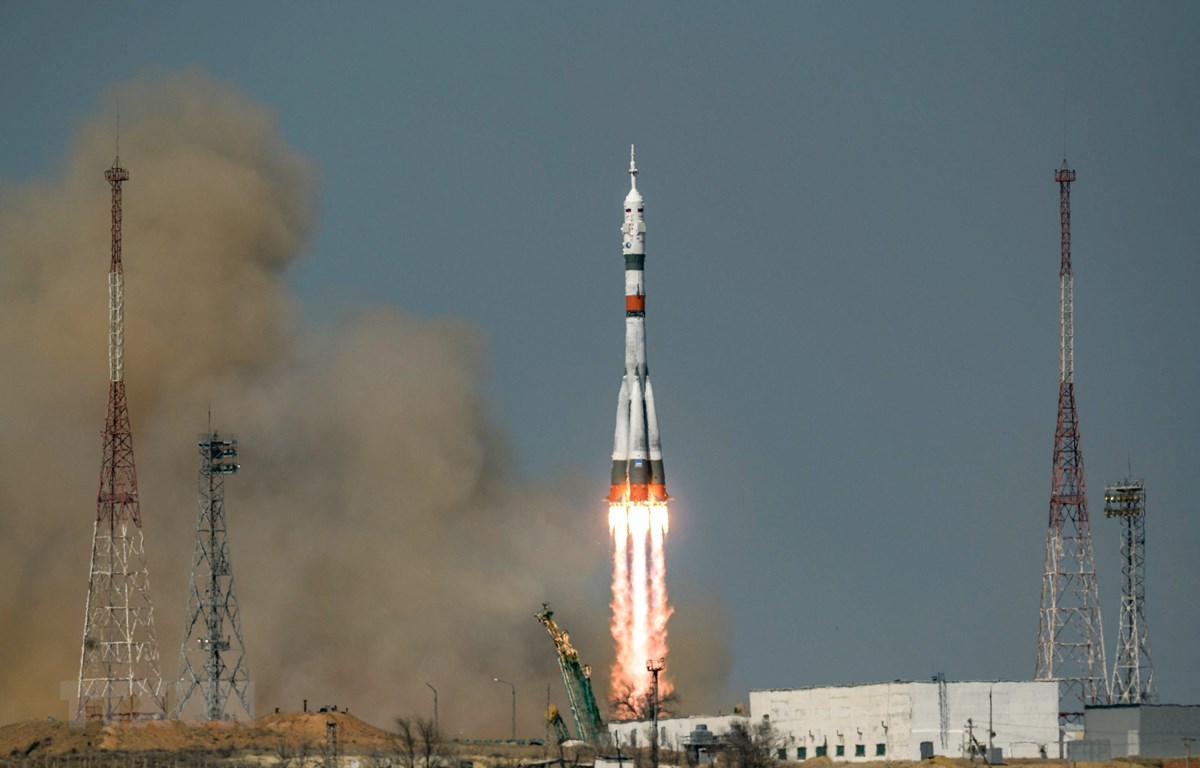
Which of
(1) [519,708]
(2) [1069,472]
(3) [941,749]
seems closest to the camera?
(3) [941,749]

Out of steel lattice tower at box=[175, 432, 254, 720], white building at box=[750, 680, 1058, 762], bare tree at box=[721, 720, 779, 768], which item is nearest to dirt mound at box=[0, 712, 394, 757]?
steel lattice tower at box=[175, 432, 254, 720]

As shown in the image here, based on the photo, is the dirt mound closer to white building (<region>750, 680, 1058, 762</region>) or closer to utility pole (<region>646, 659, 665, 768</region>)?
utility pole (<region>646, 659, 665, 768</region>)

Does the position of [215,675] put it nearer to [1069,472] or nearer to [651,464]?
[651,464]

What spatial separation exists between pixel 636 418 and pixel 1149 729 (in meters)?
25.9

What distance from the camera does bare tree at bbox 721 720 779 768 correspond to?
14125cm

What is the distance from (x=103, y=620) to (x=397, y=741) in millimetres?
14315

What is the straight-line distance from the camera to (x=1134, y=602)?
158375 millimetres

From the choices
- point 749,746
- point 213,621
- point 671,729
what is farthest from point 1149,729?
point 213,621

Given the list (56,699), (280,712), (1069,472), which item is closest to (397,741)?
(280,712)

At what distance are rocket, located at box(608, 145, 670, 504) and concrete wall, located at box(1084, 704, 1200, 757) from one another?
21782 millimetres

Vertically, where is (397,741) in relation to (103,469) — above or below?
below

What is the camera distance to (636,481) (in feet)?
488

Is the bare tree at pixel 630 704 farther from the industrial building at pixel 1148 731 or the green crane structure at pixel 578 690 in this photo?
the industrial building at pixel 1148 731

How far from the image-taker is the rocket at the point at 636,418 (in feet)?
488
